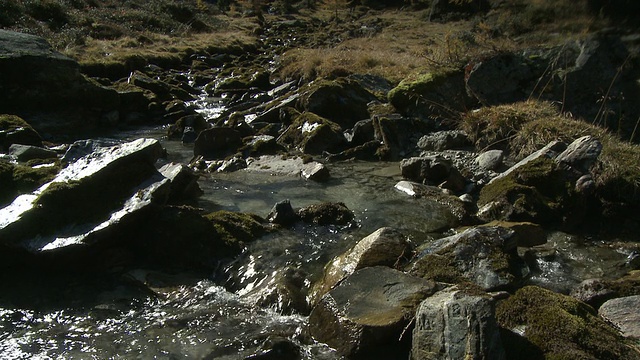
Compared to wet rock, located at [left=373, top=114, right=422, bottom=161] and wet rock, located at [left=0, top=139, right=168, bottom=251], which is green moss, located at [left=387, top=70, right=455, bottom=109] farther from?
wet rock, located at [left=0, top=139, right=168, bottom=251]

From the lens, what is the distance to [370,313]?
181 inches

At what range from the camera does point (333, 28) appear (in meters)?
46.0

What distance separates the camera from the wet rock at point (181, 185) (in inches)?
337

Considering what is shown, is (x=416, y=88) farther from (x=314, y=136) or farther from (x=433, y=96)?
(x=314, y=136)

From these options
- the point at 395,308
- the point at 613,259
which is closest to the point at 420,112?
the point at 613,259

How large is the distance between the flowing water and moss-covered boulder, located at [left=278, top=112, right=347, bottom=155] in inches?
146

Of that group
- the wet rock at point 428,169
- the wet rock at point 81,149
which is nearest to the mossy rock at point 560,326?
the wet rock at point 428,169

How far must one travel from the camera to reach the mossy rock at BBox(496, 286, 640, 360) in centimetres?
397

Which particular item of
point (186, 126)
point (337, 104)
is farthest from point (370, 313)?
point (186, 126)

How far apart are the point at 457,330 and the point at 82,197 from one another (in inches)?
204

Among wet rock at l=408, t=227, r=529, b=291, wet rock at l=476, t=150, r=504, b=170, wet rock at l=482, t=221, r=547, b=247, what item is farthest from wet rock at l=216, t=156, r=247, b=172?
wet rock at l=482, t=221, r=547, b=247

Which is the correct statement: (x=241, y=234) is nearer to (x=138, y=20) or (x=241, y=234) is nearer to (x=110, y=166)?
(x=110, y=166)

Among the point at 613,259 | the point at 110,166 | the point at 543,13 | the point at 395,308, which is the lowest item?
the point at 613,259

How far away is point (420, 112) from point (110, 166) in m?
8.25
